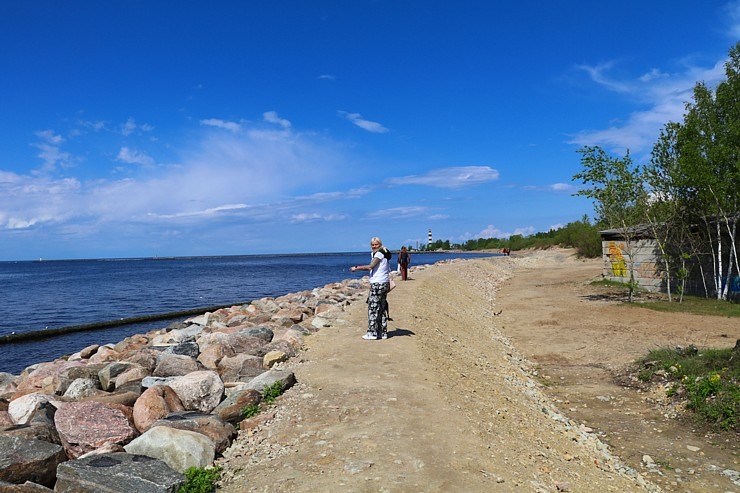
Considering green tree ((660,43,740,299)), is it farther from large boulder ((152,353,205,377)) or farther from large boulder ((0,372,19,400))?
large boulder ((0,372,19,400))

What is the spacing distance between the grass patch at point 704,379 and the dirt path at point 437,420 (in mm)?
865

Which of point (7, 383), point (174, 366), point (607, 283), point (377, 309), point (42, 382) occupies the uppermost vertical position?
point (377, 309)

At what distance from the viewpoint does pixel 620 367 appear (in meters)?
10.2

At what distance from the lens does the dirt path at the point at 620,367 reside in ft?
19.5

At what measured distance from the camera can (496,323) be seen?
54.0 ft

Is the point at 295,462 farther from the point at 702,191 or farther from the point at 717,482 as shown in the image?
the point at 702,191

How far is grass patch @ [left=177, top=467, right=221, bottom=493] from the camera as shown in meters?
4.20

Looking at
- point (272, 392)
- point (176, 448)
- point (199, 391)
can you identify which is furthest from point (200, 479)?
point (199, 391)

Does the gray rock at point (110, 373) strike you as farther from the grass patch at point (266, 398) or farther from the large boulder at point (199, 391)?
the grass patch at point (266, 398)

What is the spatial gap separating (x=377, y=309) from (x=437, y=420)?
14.3ft

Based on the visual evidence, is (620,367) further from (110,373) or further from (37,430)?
(37,430)

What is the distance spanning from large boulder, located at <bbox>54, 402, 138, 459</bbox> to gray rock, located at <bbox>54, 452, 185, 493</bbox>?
2.11ft

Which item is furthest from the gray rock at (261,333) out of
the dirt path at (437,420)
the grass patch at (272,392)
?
the grass patch at (272,392)

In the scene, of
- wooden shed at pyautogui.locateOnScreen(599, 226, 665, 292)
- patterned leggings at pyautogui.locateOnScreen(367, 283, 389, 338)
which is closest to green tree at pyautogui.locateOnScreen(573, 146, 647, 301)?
wooden shed at pyautogui.locateOnScreen(599, 226, 665, 292)
